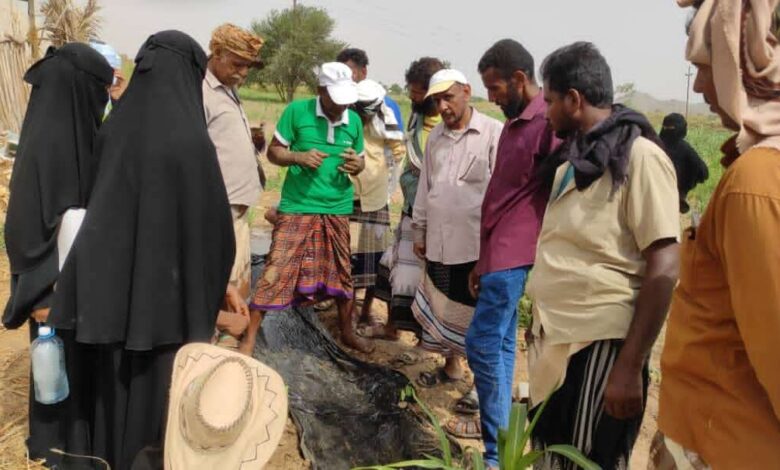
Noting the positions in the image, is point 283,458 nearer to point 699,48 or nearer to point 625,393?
point 625,393

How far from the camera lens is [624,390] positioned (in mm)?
1943

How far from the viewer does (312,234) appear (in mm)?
3994

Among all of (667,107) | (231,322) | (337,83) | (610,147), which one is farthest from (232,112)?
(667,107)

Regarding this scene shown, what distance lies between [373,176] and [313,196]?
586 mm

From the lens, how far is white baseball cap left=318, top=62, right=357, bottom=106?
381 centimetres

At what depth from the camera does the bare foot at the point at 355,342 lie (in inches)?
171

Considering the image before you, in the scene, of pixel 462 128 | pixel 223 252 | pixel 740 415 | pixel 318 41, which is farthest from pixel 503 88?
pixel 318 41

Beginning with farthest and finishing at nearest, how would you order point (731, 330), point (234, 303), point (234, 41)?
point (234, 41)
point (234, 303)
point (731, 330)

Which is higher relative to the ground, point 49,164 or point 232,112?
point 232,112

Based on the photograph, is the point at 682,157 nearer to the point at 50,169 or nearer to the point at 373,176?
the point at 373,176

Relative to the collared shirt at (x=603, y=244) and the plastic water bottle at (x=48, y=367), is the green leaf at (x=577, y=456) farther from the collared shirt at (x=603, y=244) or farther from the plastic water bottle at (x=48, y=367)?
the plastic water bottle at (x=48, y=367)

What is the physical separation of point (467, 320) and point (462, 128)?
1008mm

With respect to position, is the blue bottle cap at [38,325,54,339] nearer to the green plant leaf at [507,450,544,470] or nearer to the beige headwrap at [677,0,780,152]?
the green plant leaf at [507,450,544,470]

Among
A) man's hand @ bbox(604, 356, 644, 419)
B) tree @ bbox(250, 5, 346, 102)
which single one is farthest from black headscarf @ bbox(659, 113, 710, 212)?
tree @ bbox(250, 5, 346, 102)
